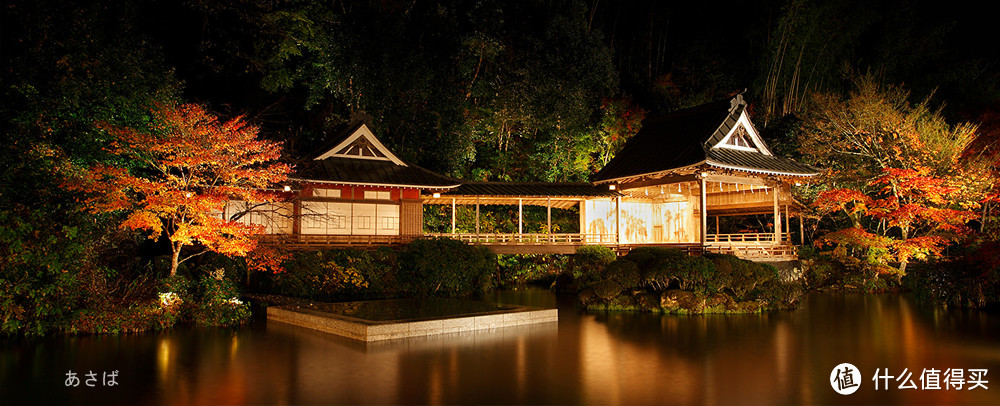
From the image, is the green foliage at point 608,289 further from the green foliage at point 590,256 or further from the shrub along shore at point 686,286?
the green foliage at point 590,256

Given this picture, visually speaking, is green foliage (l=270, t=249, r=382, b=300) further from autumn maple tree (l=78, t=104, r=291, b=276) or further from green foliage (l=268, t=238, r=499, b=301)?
autumn maple tree (l=78, t=104, r=291, b=276)

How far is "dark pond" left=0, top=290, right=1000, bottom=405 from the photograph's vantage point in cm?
760

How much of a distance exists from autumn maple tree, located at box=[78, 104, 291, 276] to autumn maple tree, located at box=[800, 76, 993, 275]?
19.5m

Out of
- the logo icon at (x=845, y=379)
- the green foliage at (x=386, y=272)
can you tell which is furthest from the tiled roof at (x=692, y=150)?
the logo icon at (x=845, y=379)

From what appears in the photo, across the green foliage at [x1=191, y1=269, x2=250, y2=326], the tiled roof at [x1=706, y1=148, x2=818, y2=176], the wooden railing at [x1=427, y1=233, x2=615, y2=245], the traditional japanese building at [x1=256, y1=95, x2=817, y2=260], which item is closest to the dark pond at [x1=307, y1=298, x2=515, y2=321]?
the green foliage at [x1=191, y1=269, x2=250, y2=326]

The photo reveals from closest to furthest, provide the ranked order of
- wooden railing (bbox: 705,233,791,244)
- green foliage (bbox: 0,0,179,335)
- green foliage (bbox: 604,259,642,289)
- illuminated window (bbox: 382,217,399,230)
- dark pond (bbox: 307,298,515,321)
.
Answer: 1. green foliage (bbox: 0,0,179,335)
2. dark pond (bbox: 307,298,515,321)
3. green foliage (bbox: 604,259,642,289)
4. illuminated window (bbox: 382,217,399,230)
5. wooden railing (bbox: 705,233,791,244)

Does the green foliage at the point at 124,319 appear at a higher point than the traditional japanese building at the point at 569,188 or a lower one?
lower

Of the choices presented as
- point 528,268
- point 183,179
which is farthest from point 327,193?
point 528,268

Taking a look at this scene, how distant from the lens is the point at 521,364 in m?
9.37

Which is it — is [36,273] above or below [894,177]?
below

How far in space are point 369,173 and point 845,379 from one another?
16.6 meters

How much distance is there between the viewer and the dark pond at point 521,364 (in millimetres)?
7598

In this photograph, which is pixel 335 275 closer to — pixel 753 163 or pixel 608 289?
pixel 608 289

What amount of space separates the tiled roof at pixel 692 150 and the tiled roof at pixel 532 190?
0.67 meters
